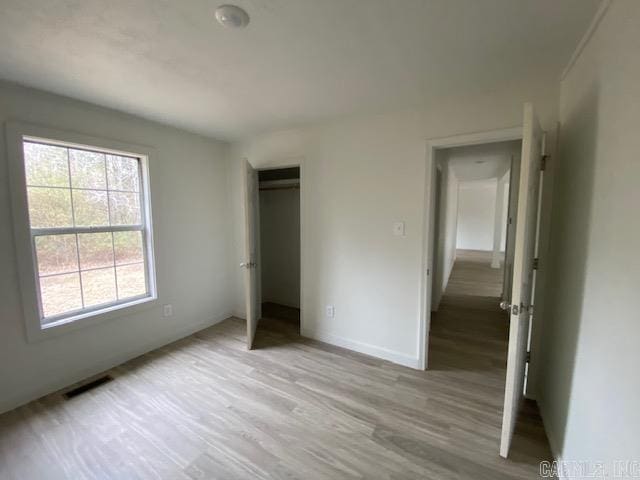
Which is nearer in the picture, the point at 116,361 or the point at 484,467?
the point at 484,467

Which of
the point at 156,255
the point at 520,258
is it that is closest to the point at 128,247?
the point at 156,255

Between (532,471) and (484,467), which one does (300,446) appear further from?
(532,471)

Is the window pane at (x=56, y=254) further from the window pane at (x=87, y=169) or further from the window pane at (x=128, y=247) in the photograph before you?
the window pane at (x=87, y=169)

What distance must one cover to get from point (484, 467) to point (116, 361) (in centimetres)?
A: 310

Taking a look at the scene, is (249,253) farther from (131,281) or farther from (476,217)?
(476,217)

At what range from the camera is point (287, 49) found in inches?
59.1

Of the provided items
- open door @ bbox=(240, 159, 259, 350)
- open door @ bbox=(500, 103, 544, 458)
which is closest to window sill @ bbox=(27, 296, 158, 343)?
open door @ bbox=(240, 159, 259, 350)

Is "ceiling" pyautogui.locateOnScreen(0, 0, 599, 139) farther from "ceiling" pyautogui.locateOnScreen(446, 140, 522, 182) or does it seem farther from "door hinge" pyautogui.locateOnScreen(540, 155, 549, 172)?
"ceiling" pyautogui.locateOnScreen(446, 140, 522, 182)

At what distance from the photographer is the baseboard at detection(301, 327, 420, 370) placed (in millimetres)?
2514

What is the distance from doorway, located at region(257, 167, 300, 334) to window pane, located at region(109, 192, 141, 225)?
1.62m

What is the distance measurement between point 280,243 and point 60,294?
8.47 feet

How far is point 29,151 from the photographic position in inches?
79.5

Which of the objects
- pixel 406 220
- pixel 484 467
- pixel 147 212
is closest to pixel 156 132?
pixel 147 212

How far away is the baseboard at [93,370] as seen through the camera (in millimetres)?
1962
